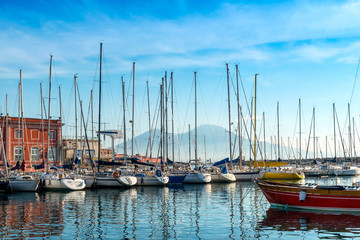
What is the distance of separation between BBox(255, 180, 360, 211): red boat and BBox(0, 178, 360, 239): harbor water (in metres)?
0.63

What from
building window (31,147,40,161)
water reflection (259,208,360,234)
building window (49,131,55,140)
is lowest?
water reflection (259,208,360,234)

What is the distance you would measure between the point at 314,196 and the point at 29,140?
53.2 m

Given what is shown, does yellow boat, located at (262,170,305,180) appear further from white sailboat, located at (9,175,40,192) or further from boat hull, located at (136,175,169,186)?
white sailboat, located at (9,175,40,192)

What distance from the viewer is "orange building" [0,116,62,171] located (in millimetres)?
63062

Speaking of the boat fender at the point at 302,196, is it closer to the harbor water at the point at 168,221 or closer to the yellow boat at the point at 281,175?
the harbor water at the point at 168,221

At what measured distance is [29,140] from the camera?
6612 centimetres

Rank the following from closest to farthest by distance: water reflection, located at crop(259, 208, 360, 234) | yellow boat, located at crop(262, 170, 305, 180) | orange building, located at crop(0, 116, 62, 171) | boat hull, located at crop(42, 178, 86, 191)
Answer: water reflection, located at crop(259, 208, 360, 234)
boat hull, located at crop(42, 178, 86, 191)
yellow boat, located at crop(262, 170, 305, 180)
orange building, located at crop(0, 116, 62, 171)

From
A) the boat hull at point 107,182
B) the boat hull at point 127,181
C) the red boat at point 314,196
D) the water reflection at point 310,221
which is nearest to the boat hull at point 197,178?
the boat hull at point 127,181

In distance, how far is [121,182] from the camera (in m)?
43.8

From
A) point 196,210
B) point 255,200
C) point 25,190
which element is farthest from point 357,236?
point 25,190

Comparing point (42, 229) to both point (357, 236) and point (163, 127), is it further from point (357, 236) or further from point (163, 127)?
point (163, 127)

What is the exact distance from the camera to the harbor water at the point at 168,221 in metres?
18.4

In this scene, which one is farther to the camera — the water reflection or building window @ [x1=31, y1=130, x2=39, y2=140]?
building window @ [x1=31, y1=130, x2=39, y2=140]

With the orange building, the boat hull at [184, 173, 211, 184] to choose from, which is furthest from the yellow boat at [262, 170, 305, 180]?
the orange building
